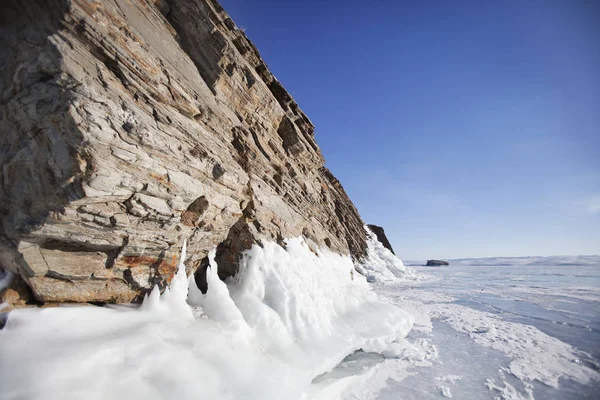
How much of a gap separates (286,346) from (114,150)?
228 inches

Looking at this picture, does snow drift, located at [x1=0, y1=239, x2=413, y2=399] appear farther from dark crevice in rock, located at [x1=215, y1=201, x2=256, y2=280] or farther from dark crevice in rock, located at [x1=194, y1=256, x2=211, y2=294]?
dark crevice in rock, located at [x1=194, y1=256, x2=211, y2=294]

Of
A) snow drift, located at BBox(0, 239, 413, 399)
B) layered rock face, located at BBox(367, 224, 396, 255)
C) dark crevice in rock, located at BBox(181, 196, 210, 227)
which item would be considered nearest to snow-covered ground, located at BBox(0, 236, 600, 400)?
snow drift, located at BBox(0, 239, 413, 399)

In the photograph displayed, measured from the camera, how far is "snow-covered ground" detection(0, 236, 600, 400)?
3.85 metres

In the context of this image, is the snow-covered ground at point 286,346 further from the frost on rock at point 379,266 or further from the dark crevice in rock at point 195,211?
the frost on rock at point 379,266

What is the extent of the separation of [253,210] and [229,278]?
7.77 feet

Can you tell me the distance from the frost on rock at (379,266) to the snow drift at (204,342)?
16537 millimetres

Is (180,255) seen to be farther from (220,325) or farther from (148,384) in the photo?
(148,384)

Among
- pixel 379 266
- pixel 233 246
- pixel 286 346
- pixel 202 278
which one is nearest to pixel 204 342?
pixel 286 346

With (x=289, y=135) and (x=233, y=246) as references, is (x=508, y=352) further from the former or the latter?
(x=289, y=135)

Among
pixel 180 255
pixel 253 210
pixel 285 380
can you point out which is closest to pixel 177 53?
pixel 253 210

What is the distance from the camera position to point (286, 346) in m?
6.46

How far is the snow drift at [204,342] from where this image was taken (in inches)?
144

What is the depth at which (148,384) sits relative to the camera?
12.9 ft

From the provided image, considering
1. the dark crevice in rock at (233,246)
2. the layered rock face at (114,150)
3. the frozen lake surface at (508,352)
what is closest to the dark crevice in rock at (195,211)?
the layered rock face at (114,150)
